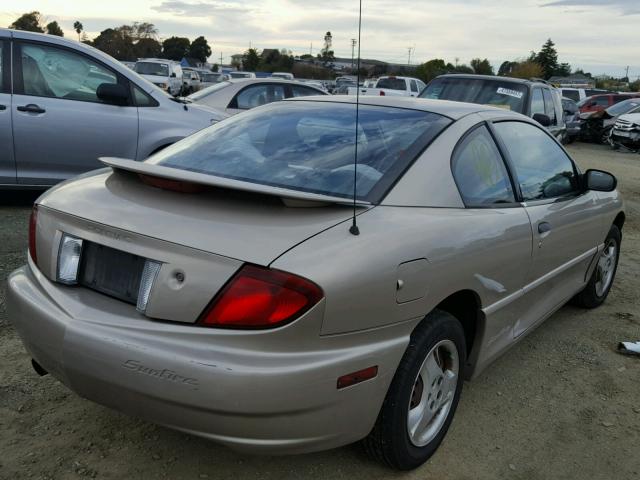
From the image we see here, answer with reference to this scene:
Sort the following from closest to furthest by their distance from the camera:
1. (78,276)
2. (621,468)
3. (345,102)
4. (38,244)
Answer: (78,276) < (38,244) < (621,468) < (345,102)

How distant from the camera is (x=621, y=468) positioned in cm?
276

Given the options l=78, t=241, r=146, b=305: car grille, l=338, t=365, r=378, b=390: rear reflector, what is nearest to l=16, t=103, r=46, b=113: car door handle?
l=78, t=241, r=146, b=305: car grille

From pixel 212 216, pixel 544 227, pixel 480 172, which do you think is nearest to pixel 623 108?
pixel 544 227

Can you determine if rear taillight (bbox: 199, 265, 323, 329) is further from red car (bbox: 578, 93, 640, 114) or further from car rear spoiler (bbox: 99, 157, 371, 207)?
red car (bbox: 578, 93, 640, 114)

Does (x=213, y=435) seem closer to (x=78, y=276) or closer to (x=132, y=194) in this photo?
(x=78, y=276)

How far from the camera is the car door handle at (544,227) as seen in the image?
324 cm

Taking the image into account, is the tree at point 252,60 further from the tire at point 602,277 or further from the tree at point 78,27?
the tire at point 602,277

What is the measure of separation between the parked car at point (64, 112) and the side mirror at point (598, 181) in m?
4.19

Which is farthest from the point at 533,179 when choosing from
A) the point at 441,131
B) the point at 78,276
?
the point at 78,276

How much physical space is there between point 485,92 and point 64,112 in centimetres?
611

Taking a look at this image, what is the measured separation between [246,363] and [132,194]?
0.91 meters

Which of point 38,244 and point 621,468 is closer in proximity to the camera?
point 38,244

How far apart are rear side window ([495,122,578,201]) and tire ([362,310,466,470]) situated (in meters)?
1.08

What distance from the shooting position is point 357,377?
212 cm
